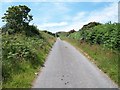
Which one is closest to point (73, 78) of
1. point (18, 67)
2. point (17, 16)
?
point (18, 67)

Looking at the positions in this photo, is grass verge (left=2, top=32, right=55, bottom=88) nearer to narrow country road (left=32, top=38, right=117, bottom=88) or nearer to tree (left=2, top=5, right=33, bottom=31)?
narrow country road (left=32, top=38, right=117, bottom=88)

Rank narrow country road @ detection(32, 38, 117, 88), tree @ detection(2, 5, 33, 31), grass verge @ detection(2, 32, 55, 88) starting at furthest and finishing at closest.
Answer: tree @ detection(2, 5, 33, 31), grass verge @ detection(2, 32, 55, 88), narrow country road @ detection(32, 38, 117, 88)

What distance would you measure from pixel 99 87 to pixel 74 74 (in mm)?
3139

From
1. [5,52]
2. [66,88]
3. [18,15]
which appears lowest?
[66,88]

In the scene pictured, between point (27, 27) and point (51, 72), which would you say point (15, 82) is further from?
point (27, 27)

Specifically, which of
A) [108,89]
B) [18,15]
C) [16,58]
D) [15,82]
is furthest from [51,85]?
[18,15]

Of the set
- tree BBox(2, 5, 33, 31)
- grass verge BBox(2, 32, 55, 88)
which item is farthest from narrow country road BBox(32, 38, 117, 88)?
tree BBox(2, 5, 33, 31)

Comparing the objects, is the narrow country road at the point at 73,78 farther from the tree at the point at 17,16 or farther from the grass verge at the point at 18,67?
the tree at the point at 17,16

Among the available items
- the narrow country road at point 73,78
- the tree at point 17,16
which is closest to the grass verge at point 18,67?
the narrow country road at point 73,78

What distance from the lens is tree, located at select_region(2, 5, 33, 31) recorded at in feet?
123

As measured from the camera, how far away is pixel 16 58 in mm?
16172

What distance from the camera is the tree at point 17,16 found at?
37406 millimetres

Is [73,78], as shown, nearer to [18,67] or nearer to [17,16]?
[18,67]

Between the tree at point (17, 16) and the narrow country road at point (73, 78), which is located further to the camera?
the tree at point (17, 16)
